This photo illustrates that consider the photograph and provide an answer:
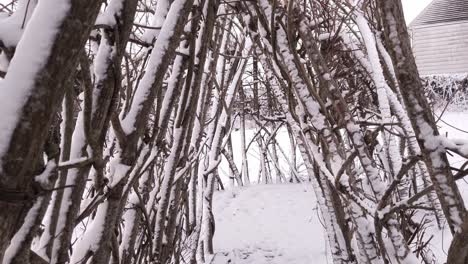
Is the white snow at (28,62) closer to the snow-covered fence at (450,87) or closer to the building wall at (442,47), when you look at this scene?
the snow-covered fence at (450,87)

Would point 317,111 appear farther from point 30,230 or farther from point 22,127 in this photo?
point 22,127

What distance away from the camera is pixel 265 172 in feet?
35.9

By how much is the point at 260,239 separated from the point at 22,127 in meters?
6.97

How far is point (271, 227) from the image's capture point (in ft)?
25.5

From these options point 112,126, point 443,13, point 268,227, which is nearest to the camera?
point 112,126

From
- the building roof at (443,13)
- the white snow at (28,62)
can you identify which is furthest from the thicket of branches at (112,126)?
the building roof at (443,13)

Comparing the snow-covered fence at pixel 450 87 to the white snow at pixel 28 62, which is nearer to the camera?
the white snow at pixel 28 62

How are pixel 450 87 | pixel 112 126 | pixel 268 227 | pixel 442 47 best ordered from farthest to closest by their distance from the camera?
1. pixel 442 47
2. pixel 450 87
3. pixel 268 227
4. pixel 112 126

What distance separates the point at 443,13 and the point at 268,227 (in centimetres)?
1779

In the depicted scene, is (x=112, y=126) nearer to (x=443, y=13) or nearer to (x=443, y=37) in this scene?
(x=443, y=37)

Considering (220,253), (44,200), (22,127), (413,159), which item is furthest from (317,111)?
(220,253)

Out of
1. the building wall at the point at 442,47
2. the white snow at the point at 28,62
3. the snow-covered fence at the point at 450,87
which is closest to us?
the white snow at the point at 28,62

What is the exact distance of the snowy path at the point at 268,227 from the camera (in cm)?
664

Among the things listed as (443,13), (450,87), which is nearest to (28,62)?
(450,87)
